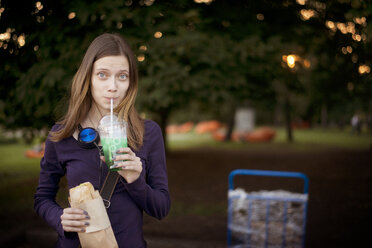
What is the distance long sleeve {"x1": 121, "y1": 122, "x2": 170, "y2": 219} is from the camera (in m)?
1.60

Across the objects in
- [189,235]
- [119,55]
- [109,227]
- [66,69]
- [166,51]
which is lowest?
[189,235]

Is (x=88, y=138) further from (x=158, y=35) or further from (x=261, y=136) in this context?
(x=261, y=136)

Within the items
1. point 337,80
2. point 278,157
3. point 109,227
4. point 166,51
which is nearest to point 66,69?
point 166,51

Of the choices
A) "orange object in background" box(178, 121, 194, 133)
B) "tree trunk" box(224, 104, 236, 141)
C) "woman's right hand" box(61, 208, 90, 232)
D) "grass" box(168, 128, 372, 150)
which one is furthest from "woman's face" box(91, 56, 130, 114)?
"orange object in background" box(178, 121, 194, 133)

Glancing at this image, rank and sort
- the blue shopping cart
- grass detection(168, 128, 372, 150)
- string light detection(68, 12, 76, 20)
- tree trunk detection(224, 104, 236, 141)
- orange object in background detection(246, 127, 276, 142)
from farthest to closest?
orange object in background detection(246, 127, 276, 142)
tree trunk detection(224, 104, 236, 141)
grass detection(168, 128, 372, 150)
the blue shopping cart
string light detection(68, 12, 76, 20)

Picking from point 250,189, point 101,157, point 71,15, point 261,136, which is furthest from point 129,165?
point 261,136

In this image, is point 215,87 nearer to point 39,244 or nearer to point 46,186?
point 39,244

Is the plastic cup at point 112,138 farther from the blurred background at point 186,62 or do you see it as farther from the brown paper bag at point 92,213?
the blurred background at point 186,62

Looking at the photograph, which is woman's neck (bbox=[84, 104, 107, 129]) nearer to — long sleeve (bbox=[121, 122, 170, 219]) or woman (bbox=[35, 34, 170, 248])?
woman (bbox=[35, 34, 170, 248])

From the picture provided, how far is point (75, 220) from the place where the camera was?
144 centimetres

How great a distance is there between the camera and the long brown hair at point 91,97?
1.64 m

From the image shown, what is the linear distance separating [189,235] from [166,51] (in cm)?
282

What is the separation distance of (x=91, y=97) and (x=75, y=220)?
0.63 m

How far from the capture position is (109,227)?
1500mm
